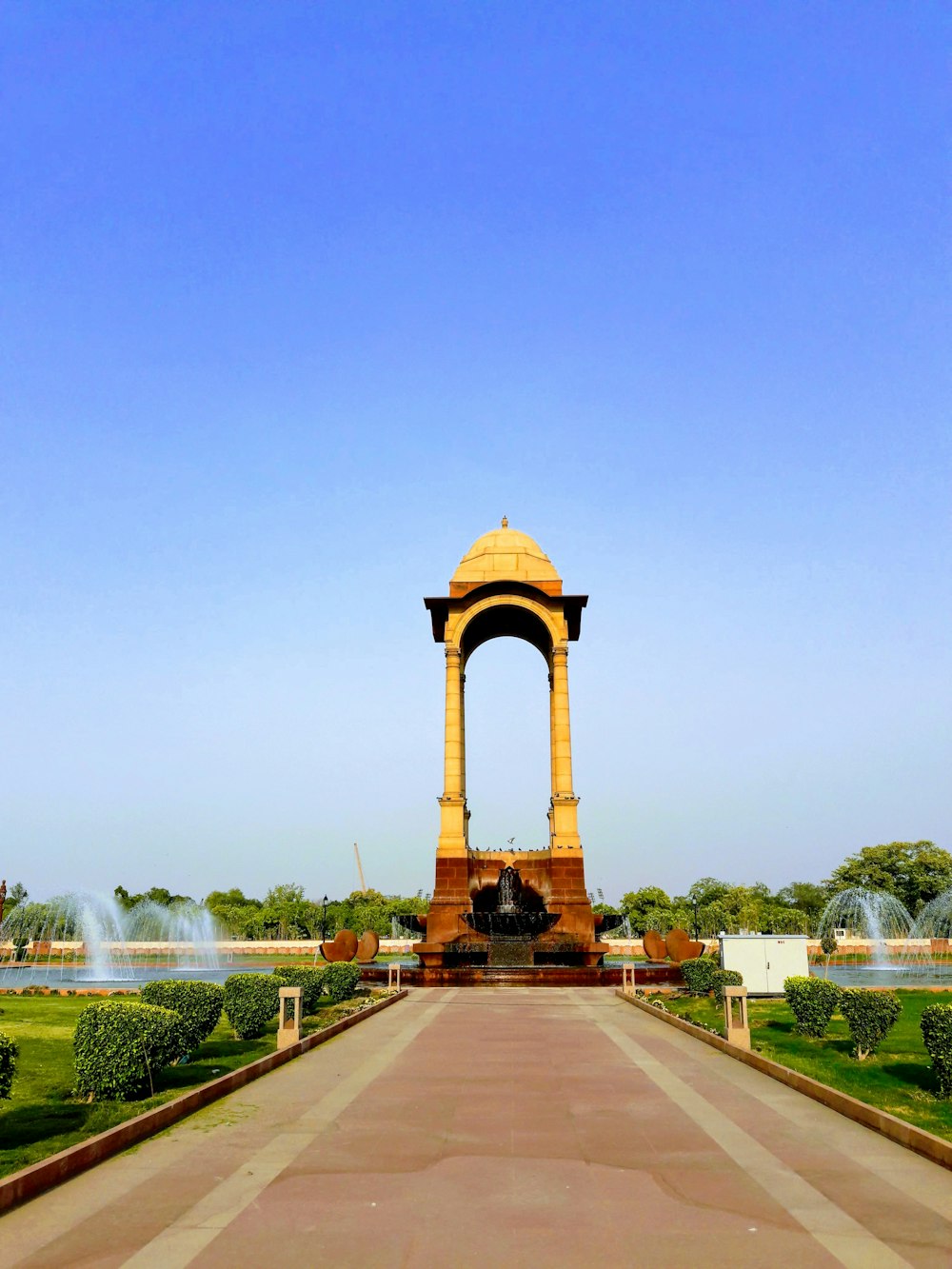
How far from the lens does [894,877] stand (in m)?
89.4

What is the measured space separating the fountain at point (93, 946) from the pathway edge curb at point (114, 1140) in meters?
28.8

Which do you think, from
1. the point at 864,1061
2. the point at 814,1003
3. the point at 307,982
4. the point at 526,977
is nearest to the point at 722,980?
the point at 814,1003

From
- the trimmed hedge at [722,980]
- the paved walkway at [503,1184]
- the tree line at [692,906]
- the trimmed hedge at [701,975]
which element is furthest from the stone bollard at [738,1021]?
the tree line at [692,906]

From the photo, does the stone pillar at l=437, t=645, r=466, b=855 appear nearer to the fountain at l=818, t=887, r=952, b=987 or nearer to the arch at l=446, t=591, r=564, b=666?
the arch at l=446, t=591, r=564, b=666

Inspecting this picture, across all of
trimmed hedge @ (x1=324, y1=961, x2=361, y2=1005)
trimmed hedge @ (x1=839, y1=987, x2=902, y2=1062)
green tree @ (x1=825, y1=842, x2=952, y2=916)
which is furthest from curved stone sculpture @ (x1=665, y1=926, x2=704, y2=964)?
green tree @ (x1=825, y1=842, x2=952, y2=916)

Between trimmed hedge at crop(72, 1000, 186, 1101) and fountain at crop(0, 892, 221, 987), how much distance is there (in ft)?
94.1

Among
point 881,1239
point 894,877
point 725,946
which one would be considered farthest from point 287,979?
point 894,877

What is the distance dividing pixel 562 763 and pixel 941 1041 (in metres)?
29.7

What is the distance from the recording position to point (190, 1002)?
14.4m

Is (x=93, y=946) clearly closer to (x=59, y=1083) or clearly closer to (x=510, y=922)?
(x=510, y=922)

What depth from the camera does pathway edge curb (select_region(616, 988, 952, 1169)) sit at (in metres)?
8.80

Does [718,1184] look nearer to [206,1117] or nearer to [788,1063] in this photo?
[206,1117]

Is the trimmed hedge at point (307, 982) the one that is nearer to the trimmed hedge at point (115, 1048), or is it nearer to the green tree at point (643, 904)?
the trimmed hedge at point (115, 1048)

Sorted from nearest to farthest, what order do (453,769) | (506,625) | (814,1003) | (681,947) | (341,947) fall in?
(814,1003) < (681,947) < (341,947) < (453,769) < (506,625)
